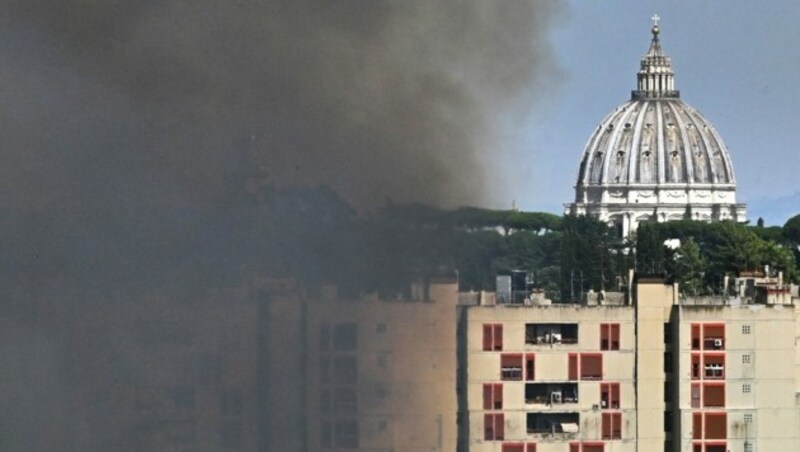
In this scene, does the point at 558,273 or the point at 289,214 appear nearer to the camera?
the point at 289,214

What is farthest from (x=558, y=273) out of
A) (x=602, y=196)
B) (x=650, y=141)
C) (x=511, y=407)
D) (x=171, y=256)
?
(x=650, y=141)

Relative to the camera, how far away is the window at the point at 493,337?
2870 centimetres

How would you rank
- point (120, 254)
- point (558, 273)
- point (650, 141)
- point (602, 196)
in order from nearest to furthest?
point (120, 254) → point (558, 273) → point (602, 196) → point (650, 141)

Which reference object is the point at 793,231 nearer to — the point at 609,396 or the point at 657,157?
the point at 609,396

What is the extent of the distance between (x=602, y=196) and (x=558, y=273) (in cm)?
6804

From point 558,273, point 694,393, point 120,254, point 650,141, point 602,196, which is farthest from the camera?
point 650,141

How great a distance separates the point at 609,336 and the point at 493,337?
103 cm

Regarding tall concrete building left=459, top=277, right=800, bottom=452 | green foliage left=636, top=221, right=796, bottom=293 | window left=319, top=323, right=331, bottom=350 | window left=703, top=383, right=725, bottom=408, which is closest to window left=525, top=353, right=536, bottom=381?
tall concrete building left=459, top=277, right=800, bottom=452

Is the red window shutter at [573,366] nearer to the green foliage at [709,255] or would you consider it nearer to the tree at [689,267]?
the tree at [689,267]

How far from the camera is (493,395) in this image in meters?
28.6

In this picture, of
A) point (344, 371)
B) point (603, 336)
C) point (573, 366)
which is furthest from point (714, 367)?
point (344, 371)

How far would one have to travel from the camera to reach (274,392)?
21.4 metres

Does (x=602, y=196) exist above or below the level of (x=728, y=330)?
above

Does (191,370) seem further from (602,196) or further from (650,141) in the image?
(650,141)
